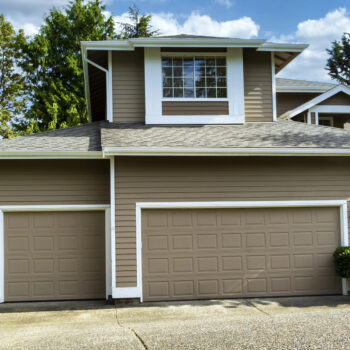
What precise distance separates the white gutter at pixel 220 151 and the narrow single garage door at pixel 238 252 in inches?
49.1

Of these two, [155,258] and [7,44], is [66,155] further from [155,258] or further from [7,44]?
[7,44]

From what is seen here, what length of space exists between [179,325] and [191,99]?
608 cm

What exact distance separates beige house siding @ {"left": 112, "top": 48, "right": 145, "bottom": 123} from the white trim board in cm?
583

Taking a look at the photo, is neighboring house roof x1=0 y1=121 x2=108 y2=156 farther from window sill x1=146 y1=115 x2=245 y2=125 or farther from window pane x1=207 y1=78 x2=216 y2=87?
window pane x1=207 y1=78 x2=216 y2=87

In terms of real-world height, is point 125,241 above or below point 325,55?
below

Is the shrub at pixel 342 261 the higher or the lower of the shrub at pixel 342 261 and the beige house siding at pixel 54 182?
the lower

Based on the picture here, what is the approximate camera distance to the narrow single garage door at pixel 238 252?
29.5 ft

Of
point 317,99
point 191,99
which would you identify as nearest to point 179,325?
point 191,99

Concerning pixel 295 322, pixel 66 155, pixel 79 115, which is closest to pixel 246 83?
pixel 66 155

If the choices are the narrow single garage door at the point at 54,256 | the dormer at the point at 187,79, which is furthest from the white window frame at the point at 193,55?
the narrow single garage door at the point at 54,256

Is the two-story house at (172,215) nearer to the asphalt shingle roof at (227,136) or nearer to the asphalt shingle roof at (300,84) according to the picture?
the asphalt shingle roof at (227,136)

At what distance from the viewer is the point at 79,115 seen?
24922 millimetres

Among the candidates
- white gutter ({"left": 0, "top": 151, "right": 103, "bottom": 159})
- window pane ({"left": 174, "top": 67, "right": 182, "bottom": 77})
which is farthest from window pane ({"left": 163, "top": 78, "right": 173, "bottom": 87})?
white gutter ({"left": 0, "top": 151, "right": 103, "bottom": 159})

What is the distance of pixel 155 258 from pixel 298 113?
8.04 m
